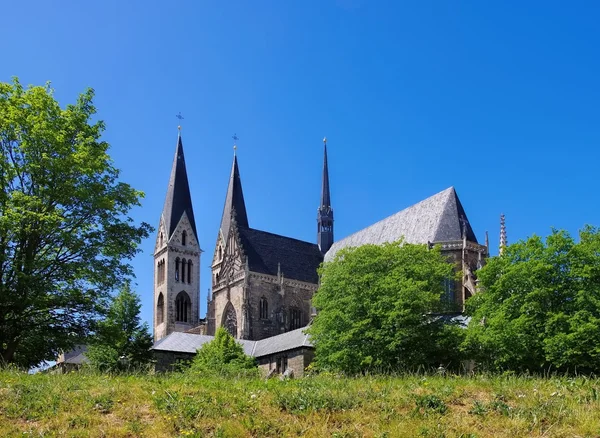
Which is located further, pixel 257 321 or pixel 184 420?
pixel 257 321

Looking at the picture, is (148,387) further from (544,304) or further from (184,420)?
(544,304)

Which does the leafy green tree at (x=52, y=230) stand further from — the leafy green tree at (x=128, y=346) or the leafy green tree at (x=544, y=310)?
the leafy green tree at (x=544, y=310)

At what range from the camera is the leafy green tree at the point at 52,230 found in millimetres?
22484

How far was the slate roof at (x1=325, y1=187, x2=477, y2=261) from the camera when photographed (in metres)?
53.4

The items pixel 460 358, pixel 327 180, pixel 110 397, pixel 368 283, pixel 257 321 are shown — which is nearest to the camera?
pixel 110 397

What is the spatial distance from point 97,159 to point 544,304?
20.4 m

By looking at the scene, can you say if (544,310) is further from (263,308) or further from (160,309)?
(160,309)

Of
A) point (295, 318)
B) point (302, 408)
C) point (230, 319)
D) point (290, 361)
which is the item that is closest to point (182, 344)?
point (290, 361)

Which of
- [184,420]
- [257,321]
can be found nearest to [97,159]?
[184,420]

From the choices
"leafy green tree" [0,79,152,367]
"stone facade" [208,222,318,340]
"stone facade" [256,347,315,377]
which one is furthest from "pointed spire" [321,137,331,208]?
"leafy green tree" [0,79,152,367]

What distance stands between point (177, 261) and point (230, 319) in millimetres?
20651

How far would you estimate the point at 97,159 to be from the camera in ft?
77.6

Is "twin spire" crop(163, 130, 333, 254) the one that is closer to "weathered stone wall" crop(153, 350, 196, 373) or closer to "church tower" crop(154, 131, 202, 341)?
"church tower" crop(154, 131, 202, 341)

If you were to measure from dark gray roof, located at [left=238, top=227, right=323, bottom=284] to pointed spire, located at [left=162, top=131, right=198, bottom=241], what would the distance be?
1727 centimetres
